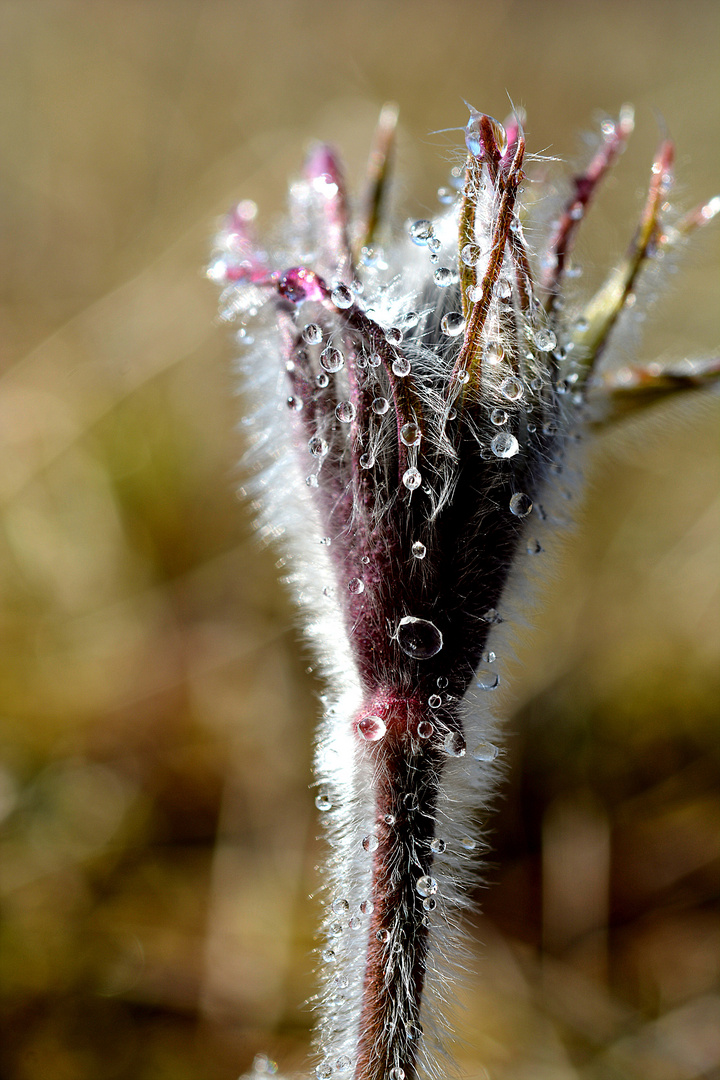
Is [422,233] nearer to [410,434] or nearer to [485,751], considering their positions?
[410,434]

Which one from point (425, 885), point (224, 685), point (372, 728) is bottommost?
point (224, 685)

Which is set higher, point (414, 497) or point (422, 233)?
point (422, 233)

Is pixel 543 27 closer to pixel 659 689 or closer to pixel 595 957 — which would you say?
pixel 659 689

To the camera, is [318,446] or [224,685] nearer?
[318,446]

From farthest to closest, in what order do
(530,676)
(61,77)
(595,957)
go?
(61,77) → (530,676) → (595,957)

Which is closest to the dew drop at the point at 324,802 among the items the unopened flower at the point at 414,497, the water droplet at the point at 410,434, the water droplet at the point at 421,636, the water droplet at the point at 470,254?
the unopened flower at the point at 414,497

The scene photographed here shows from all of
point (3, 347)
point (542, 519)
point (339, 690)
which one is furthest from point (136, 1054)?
point (3, 347)

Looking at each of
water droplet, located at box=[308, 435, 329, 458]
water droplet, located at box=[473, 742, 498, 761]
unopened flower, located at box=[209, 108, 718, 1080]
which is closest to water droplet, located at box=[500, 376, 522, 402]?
unopened flower, located at box=[209, 108, 718, 1080]

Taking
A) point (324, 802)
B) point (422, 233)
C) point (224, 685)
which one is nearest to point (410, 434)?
point (422, 233)
